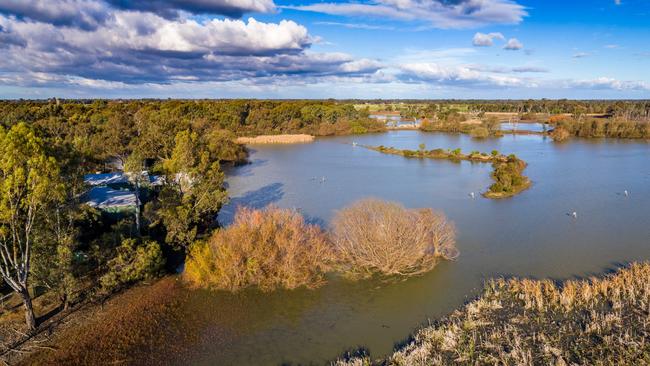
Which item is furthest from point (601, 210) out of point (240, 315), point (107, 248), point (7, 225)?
point (7, 225)

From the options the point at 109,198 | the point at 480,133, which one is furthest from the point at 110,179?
the point at 480,133

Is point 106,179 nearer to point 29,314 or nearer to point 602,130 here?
point 29,314

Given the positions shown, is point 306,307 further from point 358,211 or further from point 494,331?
point 494,331

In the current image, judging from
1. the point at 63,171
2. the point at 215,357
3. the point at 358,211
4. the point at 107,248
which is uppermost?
the point at 63,171

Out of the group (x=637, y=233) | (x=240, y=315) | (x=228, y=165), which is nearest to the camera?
(x=240, y=315)

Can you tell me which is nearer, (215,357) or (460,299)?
(215,357)

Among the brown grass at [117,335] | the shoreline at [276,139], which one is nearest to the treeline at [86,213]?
the brown grass at [117,335]

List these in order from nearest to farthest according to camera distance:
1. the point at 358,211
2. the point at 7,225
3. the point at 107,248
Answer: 1. the point at 7,225
2. the point at 107,248
3. the point at 358,211
